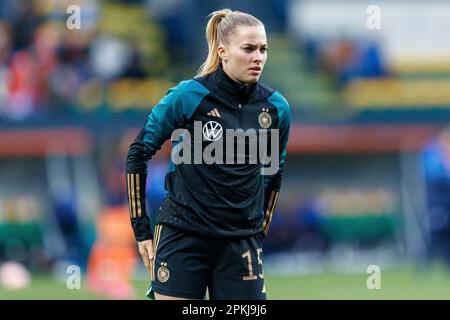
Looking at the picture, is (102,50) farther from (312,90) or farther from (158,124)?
(158,124)

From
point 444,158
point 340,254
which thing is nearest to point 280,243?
point 340,254

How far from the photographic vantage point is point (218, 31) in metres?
6.27

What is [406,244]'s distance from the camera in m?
17.0

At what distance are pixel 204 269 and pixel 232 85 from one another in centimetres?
98

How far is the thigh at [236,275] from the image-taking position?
20.0ft

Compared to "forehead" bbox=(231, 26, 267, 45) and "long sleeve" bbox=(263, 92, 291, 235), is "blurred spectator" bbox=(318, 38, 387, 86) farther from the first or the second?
"forehead" bbox=(231, 26, 267, 45)

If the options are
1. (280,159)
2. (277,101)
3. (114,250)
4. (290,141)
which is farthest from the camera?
(290,141)

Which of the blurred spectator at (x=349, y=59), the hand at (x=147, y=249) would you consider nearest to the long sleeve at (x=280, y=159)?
the hand at (x=147, y=249)

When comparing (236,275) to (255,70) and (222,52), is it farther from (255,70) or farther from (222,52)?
(222,52)

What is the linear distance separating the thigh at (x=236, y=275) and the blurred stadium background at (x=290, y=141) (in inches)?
314

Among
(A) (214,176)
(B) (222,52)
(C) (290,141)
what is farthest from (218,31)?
(C) (290,141)

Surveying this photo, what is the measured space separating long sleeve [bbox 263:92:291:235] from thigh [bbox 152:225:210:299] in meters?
0.51

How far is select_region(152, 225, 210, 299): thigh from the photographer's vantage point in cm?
606
